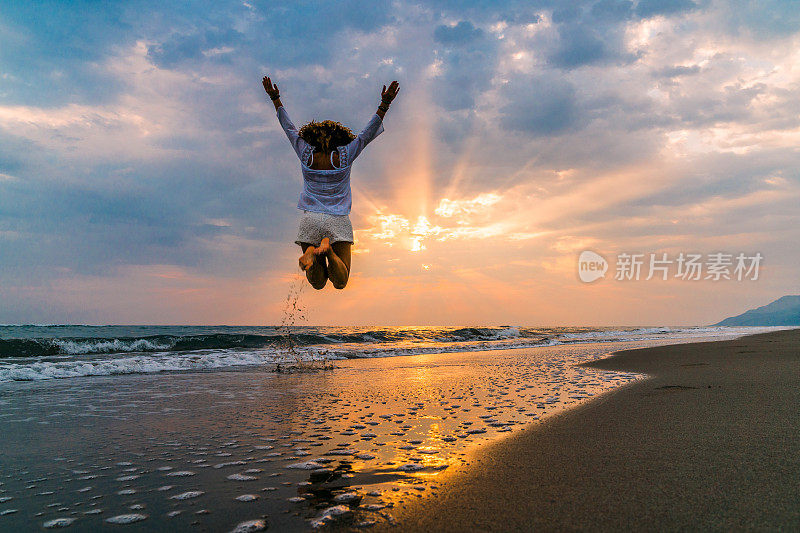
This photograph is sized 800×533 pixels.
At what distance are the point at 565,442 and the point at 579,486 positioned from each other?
3.27 feet

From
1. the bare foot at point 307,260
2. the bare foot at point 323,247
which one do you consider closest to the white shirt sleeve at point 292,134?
the bare foot at point 323,247

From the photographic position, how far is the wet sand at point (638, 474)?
2.12 m

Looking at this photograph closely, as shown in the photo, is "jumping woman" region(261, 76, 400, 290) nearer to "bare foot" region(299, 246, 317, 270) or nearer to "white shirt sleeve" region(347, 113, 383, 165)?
"white shirt sleeve" region(347, 113, 383, 165)

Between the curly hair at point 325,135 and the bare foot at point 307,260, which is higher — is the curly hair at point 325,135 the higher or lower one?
the higher one

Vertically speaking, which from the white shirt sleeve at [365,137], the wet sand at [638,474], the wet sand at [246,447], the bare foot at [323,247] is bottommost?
the wet sand at [246,447]

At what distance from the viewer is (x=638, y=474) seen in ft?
8.75

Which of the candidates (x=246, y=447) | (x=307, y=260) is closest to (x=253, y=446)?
(x=246, y=447)

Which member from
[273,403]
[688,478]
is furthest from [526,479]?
[273,403]

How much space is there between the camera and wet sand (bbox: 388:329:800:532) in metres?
2.12

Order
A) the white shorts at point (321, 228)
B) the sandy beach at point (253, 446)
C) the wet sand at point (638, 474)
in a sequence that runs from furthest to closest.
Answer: the white shorts at point (321, 228) → the sandy beach at point (253, 446) → the wet sand at point (638, 474)

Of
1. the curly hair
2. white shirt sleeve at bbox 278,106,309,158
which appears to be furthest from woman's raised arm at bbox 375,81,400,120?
white shirt sleeve at bbox 278,106,309,158

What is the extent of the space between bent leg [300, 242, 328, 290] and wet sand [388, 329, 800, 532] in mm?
2856

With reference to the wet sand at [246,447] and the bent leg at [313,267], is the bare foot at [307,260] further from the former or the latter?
the wet sand at [246,447]

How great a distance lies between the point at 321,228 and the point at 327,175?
67cm
